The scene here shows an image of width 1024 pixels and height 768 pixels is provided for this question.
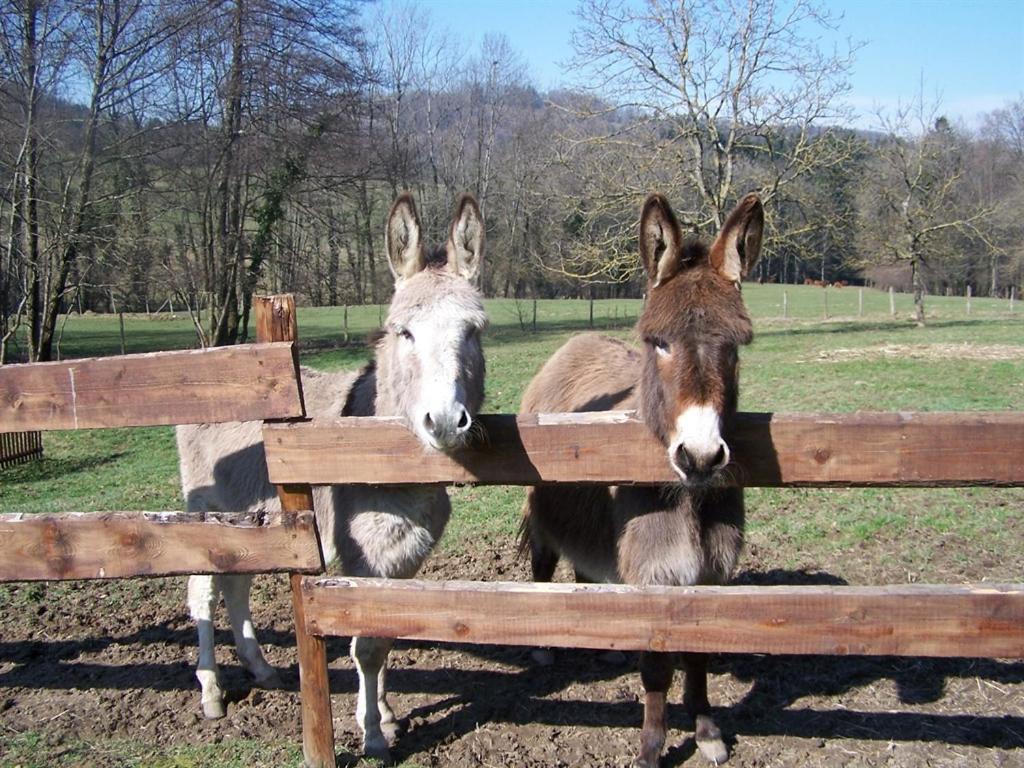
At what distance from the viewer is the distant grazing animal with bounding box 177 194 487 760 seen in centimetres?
319

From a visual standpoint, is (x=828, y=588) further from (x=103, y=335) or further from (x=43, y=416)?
(x=103, y=335)

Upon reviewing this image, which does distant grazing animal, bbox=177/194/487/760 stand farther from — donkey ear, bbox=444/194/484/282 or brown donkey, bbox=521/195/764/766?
brown donkey, bbox=521/195/764/766

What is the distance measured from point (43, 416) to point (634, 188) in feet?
77.6

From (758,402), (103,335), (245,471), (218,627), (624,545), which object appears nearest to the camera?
(624,545)

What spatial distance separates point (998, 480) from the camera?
281cm

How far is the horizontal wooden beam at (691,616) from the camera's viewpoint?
287cm

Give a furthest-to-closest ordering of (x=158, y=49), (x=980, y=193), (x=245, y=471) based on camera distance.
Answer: (x=980, y=193) → (x=158, y=49) → (x=245, y=471)

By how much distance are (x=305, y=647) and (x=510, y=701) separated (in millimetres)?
1562

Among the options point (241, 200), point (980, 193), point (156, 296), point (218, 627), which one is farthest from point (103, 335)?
point (980, 193)

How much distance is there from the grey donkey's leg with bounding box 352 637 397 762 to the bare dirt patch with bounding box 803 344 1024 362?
18276 millimetres

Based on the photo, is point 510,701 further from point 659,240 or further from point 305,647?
point 659,240

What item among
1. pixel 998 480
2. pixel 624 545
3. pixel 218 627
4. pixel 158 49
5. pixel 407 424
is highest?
pixel 158 49

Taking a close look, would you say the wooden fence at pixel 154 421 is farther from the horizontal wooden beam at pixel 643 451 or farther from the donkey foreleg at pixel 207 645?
the donkey foreleg at pixel 207 645

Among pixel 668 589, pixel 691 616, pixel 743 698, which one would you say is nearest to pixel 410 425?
pixel 668 589
